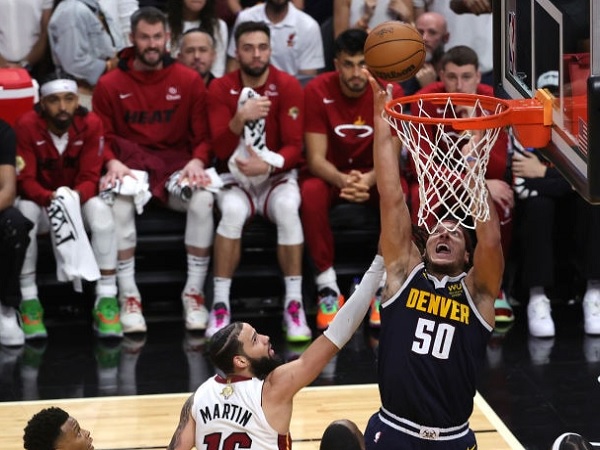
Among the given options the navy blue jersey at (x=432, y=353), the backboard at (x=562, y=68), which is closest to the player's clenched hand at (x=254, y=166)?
the backboard at (x=562, y=68)

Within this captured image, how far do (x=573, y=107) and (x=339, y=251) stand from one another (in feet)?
13.3

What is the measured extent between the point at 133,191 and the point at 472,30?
2.83m

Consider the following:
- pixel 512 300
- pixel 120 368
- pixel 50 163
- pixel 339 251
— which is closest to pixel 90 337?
pixel 120 368

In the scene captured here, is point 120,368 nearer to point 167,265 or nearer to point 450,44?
point 167,265

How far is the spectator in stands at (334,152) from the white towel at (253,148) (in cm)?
27

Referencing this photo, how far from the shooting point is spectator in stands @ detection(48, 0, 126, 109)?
9.04m

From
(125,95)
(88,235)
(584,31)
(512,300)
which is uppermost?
(584,31)

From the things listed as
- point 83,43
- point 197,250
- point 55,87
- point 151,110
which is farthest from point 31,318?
point 83,43

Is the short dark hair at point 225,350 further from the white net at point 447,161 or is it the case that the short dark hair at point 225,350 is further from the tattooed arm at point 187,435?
the white net at point 447,161

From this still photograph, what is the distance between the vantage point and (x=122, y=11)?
9.42 m

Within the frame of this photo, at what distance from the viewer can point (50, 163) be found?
8453mm

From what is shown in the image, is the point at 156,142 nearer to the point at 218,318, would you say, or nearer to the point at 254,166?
the point at 254,166

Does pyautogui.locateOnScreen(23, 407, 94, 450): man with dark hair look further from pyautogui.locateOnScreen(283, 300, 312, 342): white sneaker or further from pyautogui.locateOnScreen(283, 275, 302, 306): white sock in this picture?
pyautogui.locateOnScreen(283, 275, 302, 306): white sock

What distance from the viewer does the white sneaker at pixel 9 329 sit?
818 cm
